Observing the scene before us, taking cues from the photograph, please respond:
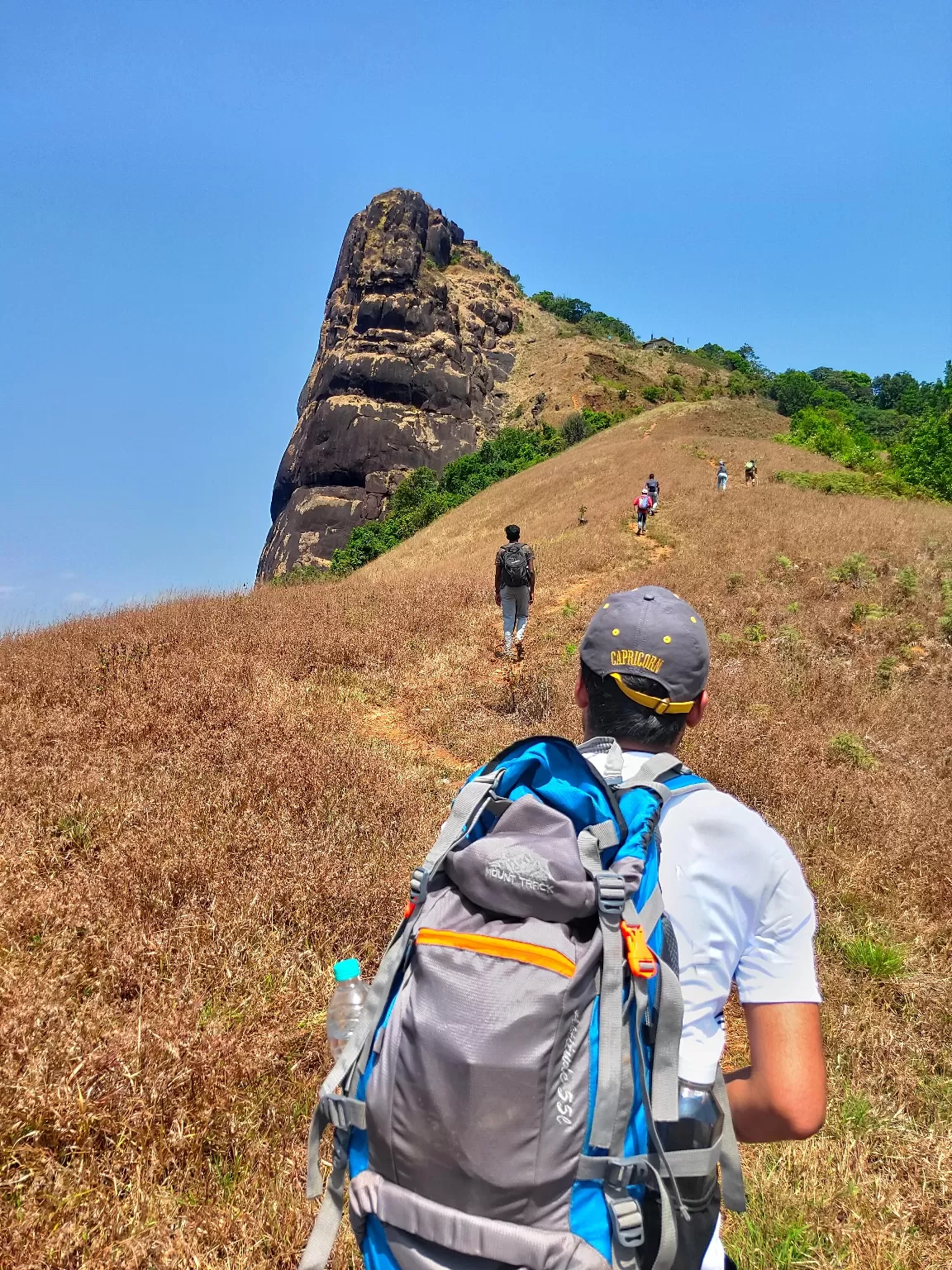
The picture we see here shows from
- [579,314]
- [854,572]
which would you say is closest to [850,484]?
[854,572]

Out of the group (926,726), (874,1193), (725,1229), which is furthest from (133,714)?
(926,726)

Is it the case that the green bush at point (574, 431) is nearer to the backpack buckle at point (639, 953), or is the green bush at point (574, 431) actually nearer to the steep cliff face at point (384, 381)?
the steep cliff face at point (384, 381)

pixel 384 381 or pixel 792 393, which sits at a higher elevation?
pixel 384 381

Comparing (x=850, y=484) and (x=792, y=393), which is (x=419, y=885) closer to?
(x=850, y=484)

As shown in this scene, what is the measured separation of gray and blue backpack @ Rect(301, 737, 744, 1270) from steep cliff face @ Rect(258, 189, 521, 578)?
7980 cm

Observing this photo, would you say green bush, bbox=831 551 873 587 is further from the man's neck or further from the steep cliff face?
the steep cliff face

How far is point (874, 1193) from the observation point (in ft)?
9.55

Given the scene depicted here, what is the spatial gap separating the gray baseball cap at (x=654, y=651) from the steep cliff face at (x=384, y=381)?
79417 mm

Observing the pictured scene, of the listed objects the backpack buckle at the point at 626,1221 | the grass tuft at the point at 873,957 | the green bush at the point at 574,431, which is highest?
the green bush at the point at 574,431

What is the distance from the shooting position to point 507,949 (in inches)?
52.6

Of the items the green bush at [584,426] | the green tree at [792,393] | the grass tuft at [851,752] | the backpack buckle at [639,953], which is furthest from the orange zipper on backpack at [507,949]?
the green tree at [792,393]

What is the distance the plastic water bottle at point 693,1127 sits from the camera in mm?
1377

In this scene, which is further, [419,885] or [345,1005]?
[345,1005]

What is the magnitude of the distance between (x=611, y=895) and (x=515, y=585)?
9.01 meters
